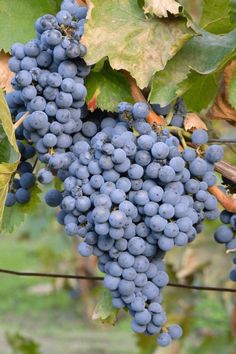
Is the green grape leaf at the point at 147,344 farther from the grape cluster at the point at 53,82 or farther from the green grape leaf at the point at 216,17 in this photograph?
the grape cluster at the point at 53,82

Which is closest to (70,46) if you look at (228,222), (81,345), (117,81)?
(117,81)

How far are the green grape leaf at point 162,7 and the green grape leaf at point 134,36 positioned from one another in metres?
0.04

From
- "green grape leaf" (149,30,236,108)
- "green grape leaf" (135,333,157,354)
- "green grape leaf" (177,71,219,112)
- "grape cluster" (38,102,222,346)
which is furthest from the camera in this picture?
"green grape leaf" (135,333,157,354)

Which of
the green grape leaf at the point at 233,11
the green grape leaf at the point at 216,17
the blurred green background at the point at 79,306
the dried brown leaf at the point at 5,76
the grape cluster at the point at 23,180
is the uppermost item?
the green grape leaf at the point at 233,11

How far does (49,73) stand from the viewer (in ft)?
3.78

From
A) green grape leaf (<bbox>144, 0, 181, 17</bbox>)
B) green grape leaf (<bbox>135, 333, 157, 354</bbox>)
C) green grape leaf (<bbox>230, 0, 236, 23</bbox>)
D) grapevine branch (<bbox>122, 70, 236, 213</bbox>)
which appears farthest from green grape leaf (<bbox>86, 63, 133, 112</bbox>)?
green grape leaf (<bbox>135, 333, 157, 354</bbox>)

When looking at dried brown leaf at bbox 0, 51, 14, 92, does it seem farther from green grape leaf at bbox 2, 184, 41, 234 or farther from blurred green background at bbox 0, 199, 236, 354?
blurred green background at bbox 0, 199, 236, 354

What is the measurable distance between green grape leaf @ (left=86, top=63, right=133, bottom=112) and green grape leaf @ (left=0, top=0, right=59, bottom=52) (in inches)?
6.6

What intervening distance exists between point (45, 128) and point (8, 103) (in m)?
0.11

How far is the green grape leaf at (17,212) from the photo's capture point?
1.41 meters

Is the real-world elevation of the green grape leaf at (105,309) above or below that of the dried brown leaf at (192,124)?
below

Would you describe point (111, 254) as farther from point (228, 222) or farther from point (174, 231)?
point (228, 222)

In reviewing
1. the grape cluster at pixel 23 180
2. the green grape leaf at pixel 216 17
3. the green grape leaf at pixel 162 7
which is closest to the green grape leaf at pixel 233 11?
the green grape leaf at pixel 216 17

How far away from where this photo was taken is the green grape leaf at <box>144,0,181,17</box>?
45.2 inches
